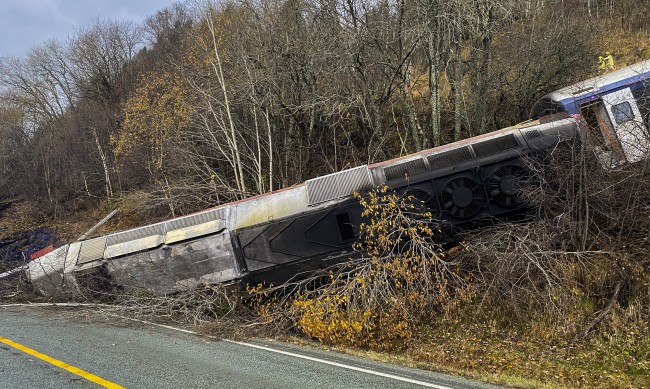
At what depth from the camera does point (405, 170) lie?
904 cm

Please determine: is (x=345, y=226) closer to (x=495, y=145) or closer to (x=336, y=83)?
(x=495, y=145)

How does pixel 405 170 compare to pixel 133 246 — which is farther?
pixel 133 246

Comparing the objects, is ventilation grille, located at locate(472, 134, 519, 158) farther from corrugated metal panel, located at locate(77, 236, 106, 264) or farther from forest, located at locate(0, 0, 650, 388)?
corrugated metal panel, located at locate(77, 236, 106, 264)

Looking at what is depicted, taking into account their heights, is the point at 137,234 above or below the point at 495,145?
above

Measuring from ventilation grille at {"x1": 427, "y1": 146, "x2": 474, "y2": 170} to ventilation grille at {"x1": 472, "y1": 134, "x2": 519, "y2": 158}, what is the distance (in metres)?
0.20

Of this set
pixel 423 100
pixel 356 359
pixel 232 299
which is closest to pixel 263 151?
pixel 423 100

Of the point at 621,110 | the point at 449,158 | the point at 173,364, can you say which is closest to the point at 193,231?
the point at 173,364

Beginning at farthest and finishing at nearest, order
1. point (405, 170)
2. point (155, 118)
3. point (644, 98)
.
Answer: point (155, 118) → point (405, 170) → point (644, 98)

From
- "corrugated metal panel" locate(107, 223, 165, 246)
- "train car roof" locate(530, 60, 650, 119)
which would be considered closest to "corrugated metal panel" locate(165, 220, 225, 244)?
"corrugated metal panel" locate(107, 223, 165, 246)

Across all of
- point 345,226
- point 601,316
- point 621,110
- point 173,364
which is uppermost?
point 621,110

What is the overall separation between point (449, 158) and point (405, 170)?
895 millimetres

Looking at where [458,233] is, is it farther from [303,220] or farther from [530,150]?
[303,220]

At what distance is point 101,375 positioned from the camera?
5.87 meters

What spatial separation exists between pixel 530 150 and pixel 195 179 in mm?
12484
